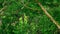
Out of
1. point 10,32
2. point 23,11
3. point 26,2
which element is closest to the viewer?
point 26,2

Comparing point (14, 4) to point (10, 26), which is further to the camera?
point (10, 26)

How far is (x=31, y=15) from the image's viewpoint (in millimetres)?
2512

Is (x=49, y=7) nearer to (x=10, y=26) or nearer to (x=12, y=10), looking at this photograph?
(x=12, y=10)

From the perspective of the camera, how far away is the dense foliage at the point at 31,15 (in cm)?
223

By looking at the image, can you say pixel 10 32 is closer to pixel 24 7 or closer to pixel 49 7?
pixel 24 7

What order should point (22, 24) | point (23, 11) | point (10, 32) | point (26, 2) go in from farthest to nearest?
point (10, 32) < point (23, 11) < point (26, 2) < point (22, 24)

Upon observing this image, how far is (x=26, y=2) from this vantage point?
234 centimetres

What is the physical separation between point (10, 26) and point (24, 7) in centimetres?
56

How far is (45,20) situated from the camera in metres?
2.28

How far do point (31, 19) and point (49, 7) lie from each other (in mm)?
380

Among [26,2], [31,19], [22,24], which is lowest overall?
[31,19]

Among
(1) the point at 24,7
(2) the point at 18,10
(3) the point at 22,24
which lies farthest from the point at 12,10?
(3) the point at 22,24

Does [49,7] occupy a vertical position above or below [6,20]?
above

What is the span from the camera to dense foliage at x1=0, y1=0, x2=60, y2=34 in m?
2.23
